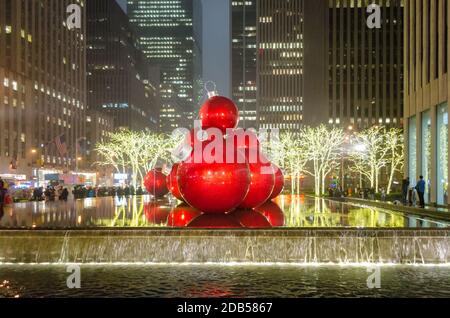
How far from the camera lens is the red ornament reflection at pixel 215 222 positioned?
14000 millimetres

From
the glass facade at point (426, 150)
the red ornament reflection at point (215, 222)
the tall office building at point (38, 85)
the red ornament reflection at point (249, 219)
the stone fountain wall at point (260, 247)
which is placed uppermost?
the tall office building at point (38, 85)

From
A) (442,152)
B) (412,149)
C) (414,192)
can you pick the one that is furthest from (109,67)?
(414,192)

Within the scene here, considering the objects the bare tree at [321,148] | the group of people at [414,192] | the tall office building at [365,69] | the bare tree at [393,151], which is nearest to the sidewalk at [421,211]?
the group of people at [414,192]

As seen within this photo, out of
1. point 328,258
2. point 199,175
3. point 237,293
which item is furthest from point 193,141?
point 237,293

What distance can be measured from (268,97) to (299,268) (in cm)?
15648

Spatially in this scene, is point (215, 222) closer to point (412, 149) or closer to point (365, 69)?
point (412, 149)

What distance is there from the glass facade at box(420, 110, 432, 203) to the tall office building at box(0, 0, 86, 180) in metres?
44.2

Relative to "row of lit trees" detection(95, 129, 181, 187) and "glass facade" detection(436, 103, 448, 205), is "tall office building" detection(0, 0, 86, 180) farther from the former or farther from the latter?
"glass facade" detection(436, 103, 448, 205)

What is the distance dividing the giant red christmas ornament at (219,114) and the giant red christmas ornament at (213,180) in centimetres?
122

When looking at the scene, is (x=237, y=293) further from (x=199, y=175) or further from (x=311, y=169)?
(x=311, y=169)

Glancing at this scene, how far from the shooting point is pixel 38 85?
313 feet

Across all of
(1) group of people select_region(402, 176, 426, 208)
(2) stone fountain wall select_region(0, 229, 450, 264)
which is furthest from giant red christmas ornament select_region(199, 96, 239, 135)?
(1) group of people select_region(402, 176, 426, 208)

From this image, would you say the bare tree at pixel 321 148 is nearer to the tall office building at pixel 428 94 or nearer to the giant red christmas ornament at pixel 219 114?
the tall office building at pixel 428 94

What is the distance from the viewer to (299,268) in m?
12.6
